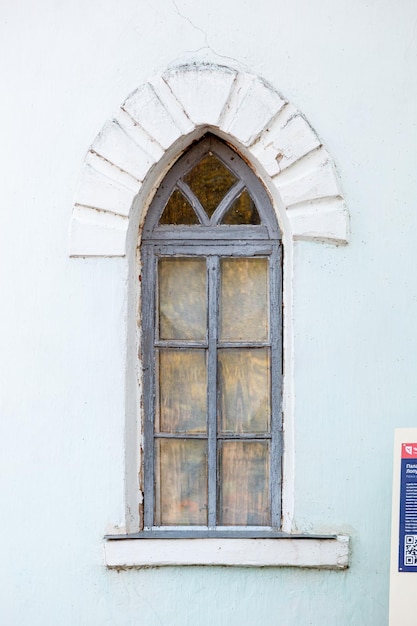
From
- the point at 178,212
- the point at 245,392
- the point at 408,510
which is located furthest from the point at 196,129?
the point at 408,510

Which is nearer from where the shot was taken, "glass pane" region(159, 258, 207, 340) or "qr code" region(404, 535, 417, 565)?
"qr code" region(404, 535, 417, 565)

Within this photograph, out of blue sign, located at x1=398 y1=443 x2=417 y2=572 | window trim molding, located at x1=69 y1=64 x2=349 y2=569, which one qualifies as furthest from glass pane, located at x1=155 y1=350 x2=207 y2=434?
blue sign, located at x1=398 y1=443 x2=417 y2=572

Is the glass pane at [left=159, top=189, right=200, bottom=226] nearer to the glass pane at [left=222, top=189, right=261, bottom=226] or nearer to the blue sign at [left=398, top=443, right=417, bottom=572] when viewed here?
the glass pane at [left=222, top=189, right=261, bottom=226]

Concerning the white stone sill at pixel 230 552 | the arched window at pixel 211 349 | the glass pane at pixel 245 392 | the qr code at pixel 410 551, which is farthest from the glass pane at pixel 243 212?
the qr code at pixel 410 551

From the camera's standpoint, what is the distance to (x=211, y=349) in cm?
437

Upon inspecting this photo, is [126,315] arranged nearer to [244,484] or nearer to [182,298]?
[182,298]

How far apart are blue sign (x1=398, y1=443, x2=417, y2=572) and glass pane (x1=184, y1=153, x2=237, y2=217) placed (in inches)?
58.3

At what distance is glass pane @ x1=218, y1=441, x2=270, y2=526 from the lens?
438cm

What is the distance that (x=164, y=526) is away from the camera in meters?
4.38

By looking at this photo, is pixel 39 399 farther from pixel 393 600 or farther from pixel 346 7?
pixel 346 7

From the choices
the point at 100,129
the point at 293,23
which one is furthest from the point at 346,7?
the point at 100,129

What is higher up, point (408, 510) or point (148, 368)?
point (148, 368)

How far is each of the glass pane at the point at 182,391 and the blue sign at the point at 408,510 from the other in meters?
1.04

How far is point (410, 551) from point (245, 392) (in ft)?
3.57
